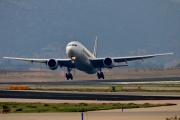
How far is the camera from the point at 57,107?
57.5m

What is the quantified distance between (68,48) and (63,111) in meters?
60.7

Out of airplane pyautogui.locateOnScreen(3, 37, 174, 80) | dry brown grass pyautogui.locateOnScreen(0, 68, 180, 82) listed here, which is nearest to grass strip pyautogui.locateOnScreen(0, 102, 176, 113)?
airplane pyautogui.locateOnScreen(3, 37, 174, 80)

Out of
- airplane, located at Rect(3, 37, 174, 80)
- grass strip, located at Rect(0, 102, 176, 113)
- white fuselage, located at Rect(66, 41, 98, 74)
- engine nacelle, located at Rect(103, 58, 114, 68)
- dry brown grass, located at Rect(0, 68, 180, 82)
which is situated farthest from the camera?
dry brown grass, located at Rect(0, 68, 180, 82)

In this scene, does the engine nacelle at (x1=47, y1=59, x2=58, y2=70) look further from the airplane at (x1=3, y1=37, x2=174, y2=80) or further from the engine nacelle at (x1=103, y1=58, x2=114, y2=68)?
the engine nacelle at (x1=103, y1=58, x2=114, y2=68)

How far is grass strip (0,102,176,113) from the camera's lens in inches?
2149

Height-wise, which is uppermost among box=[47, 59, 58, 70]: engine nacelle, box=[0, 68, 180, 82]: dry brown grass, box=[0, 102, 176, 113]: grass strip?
box=[0, 68, 180, 82]: dry brown grass

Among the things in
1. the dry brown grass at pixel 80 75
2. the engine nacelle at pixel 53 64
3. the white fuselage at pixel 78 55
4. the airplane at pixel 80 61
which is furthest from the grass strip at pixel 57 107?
the dry brown grass at pixel 80 75

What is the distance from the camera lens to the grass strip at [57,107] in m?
54.6

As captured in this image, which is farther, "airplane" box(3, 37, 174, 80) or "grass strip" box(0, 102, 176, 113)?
"airplane" box(3, 37, 174, 80)

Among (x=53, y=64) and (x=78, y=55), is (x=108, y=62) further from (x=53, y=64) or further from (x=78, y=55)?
(x=53, y=64)

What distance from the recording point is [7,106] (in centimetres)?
5922

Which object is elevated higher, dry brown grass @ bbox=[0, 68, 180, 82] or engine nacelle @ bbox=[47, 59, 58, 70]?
dry brown grass @ bbox=[0, 68, 180, 82]

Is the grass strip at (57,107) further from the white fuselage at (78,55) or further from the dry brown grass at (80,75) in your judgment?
the dry brown grass at (80,75)

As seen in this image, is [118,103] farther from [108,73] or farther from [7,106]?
[108,73]
